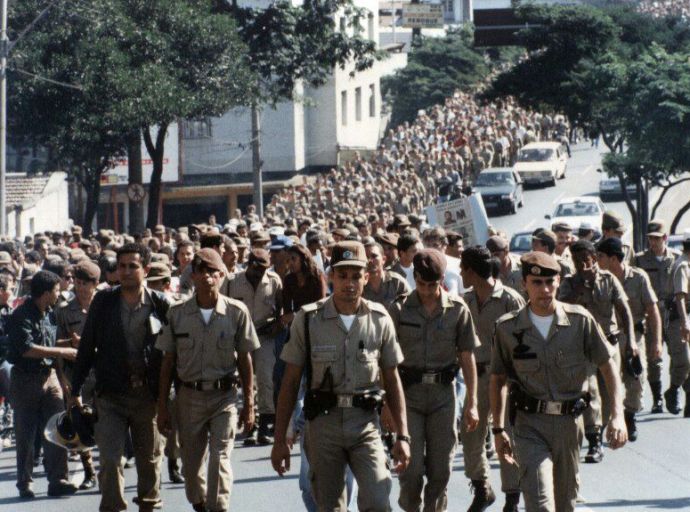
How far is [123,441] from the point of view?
1048cm

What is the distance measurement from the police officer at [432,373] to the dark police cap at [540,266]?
1.05 meters

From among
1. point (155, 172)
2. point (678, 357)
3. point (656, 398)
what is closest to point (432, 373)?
point (656, 398)

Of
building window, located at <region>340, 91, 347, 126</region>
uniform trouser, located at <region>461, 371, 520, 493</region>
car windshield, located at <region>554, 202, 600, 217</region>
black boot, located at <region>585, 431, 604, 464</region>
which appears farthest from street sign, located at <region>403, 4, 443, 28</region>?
uniform trouser, located at <region>461, 371, 520, 493</region>

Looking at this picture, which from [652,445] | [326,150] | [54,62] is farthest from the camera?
[326,150]

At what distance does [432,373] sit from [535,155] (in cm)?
4603

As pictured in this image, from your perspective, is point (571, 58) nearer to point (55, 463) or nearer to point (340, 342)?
point (55, 463)

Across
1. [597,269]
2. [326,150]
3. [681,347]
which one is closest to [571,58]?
[326,150]

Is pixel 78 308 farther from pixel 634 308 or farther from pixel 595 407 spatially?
pixel 634 308

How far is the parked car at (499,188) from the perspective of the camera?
48281mm

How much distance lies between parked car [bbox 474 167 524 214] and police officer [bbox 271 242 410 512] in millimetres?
39171

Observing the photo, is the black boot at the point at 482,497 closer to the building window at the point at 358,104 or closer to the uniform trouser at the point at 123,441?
the uniform trouser at the point at 123,441

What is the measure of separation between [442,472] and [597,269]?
10.3 feet

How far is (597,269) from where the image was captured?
40.8 feet

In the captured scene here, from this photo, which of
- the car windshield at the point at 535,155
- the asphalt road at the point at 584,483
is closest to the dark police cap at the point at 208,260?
the asphalt road at the point at 584,483
